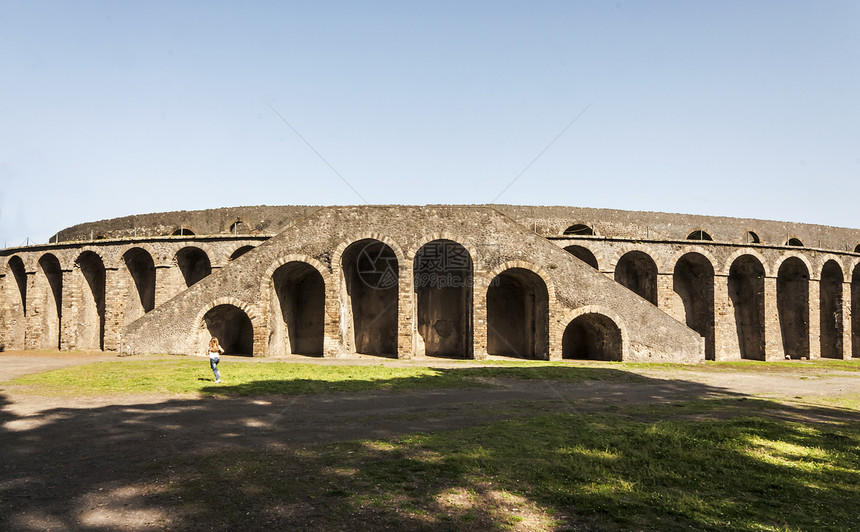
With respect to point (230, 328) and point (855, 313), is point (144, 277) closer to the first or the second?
point (230, 328)

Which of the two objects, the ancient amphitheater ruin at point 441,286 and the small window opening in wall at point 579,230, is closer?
the ancient amphitheater ruin at point 441,286

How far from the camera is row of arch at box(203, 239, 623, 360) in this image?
18.9 m

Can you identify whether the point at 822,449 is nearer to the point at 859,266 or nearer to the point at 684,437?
the point at 684,437

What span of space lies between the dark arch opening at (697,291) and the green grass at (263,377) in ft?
33.7

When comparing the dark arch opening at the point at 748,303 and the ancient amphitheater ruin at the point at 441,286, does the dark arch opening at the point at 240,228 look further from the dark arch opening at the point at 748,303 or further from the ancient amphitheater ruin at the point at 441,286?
the dark arch opening at the point at 748,303

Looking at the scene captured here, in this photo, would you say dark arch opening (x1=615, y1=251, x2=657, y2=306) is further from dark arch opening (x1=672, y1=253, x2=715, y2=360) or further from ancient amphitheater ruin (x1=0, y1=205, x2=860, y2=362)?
dark arch opening (x1=672, y1=253, x2=715, y2=360)

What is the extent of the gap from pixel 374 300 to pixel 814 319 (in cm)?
2047

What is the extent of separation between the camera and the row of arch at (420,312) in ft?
62.0

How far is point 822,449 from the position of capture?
629cm

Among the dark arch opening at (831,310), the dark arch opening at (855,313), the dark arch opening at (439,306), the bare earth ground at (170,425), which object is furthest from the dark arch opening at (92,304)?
the dark arch opening at (855,313)

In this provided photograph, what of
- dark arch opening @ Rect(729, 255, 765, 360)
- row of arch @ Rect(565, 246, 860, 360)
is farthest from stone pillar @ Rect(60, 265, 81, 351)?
dark arch opening @ Rect(729, 255, 765, 360)

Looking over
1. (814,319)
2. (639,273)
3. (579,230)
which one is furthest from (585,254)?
(814,319)

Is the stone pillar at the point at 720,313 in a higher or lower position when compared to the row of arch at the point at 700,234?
lower

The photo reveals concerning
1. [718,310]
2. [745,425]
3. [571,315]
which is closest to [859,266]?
[718,310]
